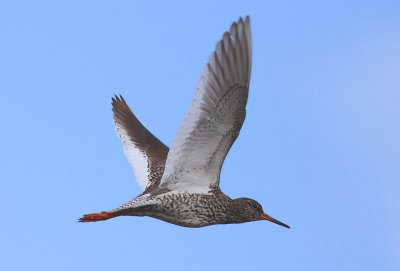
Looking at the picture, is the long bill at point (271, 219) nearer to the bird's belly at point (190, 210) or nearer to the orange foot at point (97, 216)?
the bird's belly at point (190, 210)

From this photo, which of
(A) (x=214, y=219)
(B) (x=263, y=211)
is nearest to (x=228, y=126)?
(A) (x=214, y=219)

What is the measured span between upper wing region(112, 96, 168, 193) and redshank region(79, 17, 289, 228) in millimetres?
36

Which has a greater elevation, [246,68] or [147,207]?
[246,68]

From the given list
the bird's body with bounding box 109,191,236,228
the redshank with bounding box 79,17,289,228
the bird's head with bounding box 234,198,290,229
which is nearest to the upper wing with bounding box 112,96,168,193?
the redshank with bounding box 79,17,289,228

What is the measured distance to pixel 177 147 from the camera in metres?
9.19

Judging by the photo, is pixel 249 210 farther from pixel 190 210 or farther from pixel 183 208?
pixel 183 208

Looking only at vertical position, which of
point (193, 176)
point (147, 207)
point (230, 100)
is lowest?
point (147, 207)

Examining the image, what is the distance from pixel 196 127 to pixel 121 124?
4354mm

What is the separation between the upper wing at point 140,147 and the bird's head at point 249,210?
175 centimetres

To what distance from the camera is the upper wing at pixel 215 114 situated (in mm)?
8367

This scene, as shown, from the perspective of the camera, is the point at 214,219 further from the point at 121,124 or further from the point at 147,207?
the point at 121,124

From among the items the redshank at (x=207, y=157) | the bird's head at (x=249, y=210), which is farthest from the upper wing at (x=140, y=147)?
the bird's head at (x=249, y=210)

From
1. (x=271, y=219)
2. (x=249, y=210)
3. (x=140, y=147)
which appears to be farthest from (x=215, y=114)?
(x=140, y=147)

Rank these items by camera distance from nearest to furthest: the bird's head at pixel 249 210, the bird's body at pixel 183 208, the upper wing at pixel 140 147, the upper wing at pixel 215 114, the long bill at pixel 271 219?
the upper wing at pixel 215 114
the bird's body at pixel 183 208
the bird's head at pixel 249 210
the long bill at pixel 271 219
the upper wing at pixel 140 147
